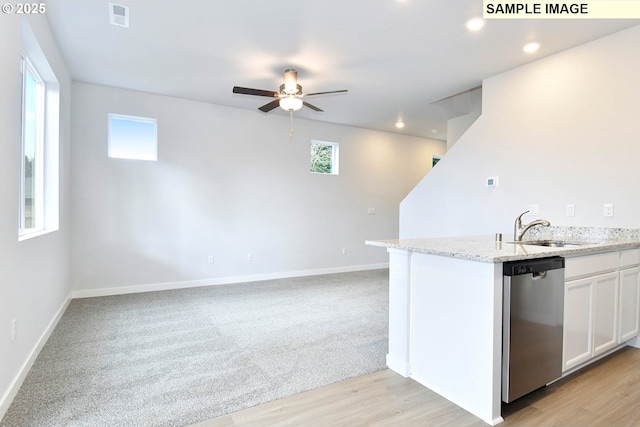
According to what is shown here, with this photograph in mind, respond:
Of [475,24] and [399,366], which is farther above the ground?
[475,24]

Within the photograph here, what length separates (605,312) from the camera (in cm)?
249

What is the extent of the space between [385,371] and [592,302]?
5.23 feet

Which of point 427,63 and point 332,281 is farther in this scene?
point 332,281

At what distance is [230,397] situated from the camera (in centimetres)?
205

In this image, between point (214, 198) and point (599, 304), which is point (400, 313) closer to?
point (599, 304)

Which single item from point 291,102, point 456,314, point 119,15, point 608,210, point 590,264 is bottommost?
point 456,314

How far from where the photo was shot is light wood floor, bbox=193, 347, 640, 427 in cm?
181

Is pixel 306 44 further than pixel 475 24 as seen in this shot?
Yes

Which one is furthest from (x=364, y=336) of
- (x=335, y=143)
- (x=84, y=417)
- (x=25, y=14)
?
(x=335, y=143)

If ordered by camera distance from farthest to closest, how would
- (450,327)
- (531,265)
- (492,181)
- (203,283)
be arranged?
1. (203,283)
2. (492,181)
3. (450,327)
4. (531,265)

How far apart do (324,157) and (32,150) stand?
4.38 m

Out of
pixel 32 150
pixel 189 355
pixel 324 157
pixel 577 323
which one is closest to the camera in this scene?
pixel 577 323

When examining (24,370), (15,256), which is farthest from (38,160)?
(24,370)

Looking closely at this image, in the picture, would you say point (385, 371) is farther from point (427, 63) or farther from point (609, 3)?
point (609, 3)
